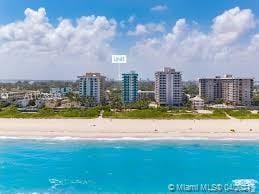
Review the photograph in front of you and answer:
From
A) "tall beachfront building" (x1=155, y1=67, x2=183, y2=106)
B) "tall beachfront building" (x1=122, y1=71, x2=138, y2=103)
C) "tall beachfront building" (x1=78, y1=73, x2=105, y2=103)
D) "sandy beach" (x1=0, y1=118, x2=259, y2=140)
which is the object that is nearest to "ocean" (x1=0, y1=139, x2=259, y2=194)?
"sandy beach" (x1=0, y1=118, x2=259, y2=140)

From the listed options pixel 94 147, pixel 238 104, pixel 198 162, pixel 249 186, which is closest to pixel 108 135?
pixel 94 147

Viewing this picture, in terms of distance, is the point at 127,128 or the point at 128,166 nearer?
the point at 128,166

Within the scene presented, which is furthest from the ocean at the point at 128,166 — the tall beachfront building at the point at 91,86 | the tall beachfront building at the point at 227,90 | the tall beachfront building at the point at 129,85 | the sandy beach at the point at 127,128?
the tall beachfront building at the point at 227,90

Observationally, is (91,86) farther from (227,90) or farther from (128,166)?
(128,166)

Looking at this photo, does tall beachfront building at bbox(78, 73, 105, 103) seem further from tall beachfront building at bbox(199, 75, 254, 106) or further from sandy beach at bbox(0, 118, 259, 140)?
sandy beach at bbox(0, 118, 259, 140)

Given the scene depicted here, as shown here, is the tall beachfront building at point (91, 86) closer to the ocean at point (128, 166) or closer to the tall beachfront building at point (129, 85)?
the tall beachfront building at point (129, 85)

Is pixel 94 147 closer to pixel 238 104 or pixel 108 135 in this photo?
pixel 108 135

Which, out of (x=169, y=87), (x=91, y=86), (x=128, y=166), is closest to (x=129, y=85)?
(x=169, y=87)
